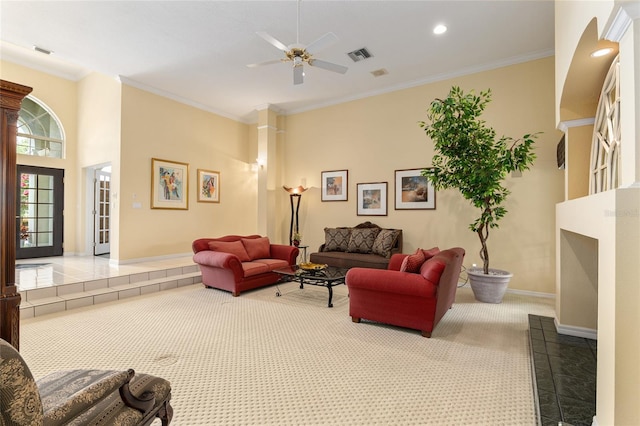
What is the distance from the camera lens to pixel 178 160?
6902 mm

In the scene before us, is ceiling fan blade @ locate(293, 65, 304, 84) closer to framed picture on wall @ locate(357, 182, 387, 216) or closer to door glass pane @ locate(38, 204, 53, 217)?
framed picture on wall @ locate(357, 182, 387, 216)

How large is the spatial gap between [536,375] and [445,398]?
75 cm

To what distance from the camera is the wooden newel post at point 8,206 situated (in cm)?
200

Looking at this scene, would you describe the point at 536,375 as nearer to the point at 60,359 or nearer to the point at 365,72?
the point at 60,359

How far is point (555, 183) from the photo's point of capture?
4.68 metres

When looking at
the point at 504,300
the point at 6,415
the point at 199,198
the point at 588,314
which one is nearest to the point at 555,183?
the point at 504,300

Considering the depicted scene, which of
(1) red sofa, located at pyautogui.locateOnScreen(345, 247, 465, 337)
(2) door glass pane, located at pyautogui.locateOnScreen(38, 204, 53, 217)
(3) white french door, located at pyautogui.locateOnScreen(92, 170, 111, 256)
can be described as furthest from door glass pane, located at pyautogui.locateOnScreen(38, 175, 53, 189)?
(1) red sofa, located at pyautogui.locateOnScreen(345, 247, 465, 337)

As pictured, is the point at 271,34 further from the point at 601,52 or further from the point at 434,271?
the point at 434,271

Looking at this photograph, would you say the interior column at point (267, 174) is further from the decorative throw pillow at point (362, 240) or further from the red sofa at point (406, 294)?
the red sofa at point (406, 294)

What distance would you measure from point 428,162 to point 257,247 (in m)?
3.57

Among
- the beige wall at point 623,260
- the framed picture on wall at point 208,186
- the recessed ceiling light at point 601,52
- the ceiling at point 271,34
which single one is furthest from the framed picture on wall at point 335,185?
the beige wall at point 623,260

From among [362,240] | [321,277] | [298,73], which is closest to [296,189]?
[362,240]

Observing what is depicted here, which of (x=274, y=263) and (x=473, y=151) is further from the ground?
(x=473, y=151)

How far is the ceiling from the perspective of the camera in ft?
12.6
